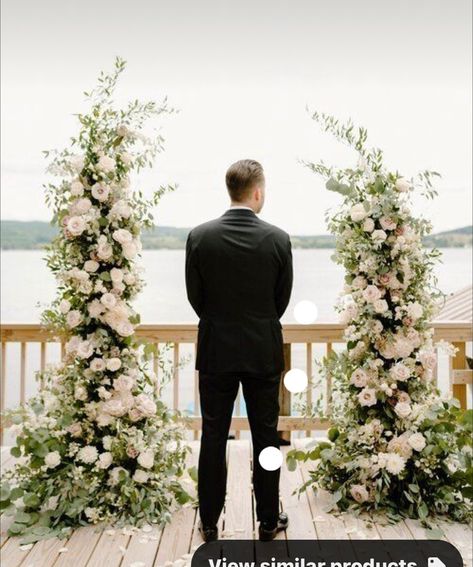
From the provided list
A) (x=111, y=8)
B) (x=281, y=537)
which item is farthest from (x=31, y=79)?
(x=281, y=537)

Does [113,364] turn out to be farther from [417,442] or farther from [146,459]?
[417,442]

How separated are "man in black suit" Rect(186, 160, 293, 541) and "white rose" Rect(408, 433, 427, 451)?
2.49 feet

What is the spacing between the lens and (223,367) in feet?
8.65

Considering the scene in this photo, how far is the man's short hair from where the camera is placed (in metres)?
2.65

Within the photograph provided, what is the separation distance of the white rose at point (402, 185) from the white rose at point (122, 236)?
128 centimetres

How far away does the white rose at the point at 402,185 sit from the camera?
123 inches

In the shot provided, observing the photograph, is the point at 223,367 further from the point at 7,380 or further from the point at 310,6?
the point at 310,6

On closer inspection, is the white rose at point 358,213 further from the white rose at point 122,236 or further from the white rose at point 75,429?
the white rose at point 75,429

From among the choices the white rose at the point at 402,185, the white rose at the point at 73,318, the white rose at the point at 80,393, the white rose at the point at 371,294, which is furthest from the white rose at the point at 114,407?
the white rose at the point at 402,185

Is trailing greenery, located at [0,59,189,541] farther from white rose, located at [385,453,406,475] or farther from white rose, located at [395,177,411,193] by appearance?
white rose, located at [395,177,411,193]

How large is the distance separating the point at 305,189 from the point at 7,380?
2566 millimetres
